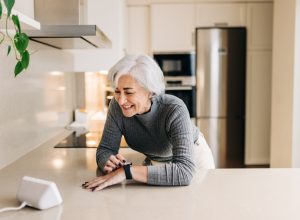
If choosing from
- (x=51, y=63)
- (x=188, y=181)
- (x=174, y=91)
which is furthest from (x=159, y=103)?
(x=174, y=91)

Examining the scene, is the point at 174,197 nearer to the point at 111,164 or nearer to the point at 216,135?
the point at 111,164

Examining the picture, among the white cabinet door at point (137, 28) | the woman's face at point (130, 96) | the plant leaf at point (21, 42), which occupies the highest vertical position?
the white cabinet door at point (137, 28)

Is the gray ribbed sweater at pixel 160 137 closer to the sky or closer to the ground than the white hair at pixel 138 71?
closer to the ground

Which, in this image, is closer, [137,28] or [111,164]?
[111,164]

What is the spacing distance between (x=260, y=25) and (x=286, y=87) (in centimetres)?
92

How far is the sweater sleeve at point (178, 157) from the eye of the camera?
1228 mm

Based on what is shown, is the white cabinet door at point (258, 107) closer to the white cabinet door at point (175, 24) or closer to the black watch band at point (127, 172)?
the white cabinet door at point (175, 24)

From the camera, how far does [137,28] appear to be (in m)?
4.02

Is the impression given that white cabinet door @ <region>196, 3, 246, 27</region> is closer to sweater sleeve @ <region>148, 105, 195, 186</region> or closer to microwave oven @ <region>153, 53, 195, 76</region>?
microwave oven @ <region>153, 53, 195, 76</region>

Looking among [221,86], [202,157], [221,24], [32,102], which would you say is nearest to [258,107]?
[221,86]

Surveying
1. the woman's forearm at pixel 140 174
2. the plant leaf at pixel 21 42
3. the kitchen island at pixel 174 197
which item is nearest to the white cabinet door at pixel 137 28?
the kitchen island at pixel 174 197

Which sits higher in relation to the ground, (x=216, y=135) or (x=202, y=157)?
→ (x=202, y=157)

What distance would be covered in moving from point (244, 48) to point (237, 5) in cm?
47

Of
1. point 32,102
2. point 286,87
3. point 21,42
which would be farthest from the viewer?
point 286,87
